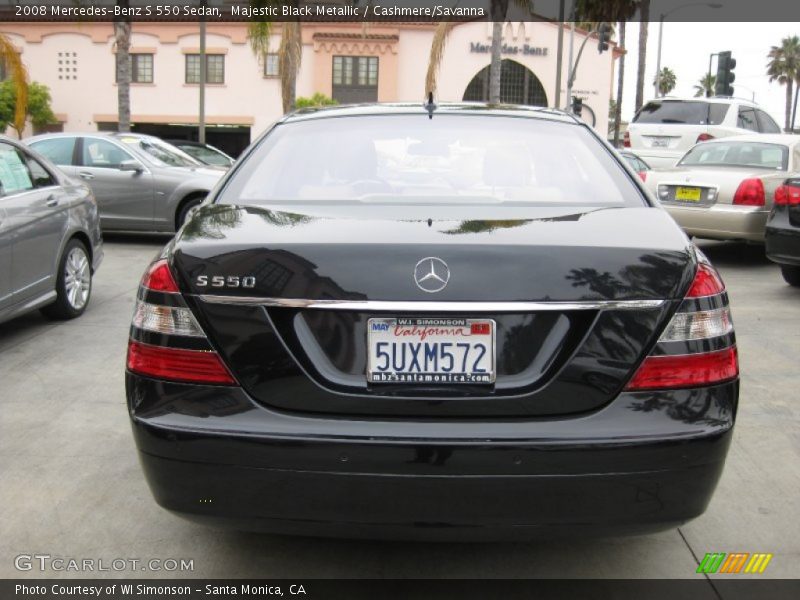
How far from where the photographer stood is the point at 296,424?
7.86 feet

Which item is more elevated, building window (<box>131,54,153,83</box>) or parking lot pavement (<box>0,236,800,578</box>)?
building window (<box>131,54,153,83</box>)

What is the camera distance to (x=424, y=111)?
144 inches

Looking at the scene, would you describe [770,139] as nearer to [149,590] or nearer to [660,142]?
[660,142]

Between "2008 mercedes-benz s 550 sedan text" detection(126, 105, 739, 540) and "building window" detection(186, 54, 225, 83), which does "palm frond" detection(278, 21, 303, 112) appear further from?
"2008 mercedes-benz s 550 sedan text" detection(126, 105, 739, 540)

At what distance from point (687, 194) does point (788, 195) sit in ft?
7.41

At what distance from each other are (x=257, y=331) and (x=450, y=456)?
0.61 metres

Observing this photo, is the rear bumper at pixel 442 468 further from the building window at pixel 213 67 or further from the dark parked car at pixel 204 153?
the building window at pixel 213 67

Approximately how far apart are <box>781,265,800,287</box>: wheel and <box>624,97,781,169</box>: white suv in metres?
7.39

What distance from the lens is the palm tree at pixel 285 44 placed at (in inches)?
856

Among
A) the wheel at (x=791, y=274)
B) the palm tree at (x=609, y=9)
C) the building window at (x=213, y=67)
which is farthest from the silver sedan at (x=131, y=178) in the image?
the palm tree at (x=609, y=9)

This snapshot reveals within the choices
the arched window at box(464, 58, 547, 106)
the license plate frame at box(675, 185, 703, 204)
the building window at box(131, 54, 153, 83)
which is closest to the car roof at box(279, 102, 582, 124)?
the license plate frame at box(675, 185, 703, 204)

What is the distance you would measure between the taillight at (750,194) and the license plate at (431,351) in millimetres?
8412

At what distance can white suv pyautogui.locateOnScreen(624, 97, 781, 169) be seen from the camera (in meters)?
16.0

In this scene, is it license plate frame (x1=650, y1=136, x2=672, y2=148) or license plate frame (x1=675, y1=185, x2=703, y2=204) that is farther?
license plate frame (x1=650, y1=136, x2=672, y2=148)
